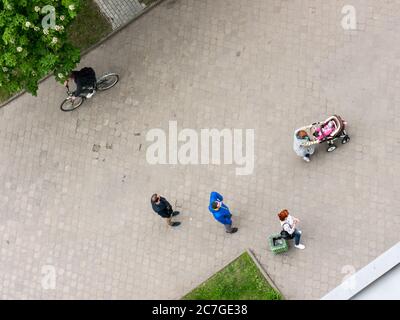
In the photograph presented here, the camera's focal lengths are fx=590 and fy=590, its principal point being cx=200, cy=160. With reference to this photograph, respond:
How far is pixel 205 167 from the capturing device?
1536 cm

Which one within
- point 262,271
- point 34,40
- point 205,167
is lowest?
point 262,271

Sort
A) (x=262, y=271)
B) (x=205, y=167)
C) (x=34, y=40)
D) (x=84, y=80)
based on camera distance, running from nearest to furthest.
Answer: (x=34, y=40) < (x=262, y=271) < (x=205, y=167) < (x=84, y=80)

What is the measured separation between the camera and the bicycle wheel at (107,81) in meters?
16.2

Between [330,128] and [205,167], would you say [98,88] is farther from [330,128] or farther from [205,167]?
[330,128]

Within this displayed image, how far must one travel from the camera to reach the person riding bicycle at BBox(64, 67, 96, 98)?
15500 millimetres

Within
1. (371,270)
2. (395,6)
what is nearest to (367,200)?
(371,270)

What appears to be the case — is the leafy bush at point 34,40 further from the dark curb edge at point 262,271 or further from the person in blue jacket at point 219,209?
the dark curb edge at point 262,271

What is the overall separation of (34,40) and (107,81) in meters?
3.08

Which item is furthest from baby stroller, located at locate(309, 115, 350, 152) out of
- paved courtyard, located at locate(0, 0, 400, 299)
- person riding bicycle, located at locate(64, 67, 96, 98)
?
person riding bicycle, located at locate(64, 67, 96, 98)

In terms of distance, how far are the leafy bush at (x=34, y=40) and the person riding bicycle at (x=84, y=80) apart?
4.56 ft

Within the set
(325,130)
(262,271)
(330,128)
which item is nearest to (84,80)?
(325,130)

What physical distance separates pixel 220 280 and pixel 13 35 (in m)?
7.38

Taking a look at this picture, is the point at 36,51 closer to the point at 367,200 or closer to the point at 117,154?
the point at 117,154

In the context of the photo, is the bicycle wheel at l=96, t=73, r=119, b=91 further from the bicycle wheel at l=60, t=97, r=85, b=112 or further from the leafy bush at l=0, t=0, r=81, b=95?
the leafy bush at l=0, t=0, r=81, b=95
